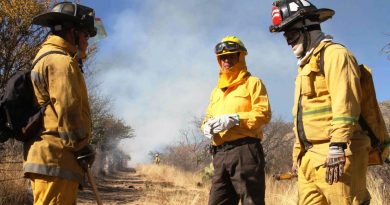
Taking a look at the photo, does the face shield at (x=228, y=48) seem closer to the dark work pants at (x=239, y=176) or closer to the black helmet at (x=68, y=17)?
the dark work pants at (x=239, y=176)

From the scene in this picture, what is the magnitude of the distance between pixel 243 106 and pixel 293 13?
130 centimetres

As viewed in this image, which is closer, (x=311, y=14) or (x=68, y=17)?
(x=68, y=17)

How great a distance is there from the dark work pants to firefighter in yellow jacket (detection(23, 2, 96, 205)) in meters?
1.65

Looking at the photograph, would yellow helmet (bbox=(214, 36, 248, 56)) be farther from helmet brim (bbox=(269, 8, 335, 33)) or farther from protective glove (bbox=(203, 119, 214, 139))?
helmet brim (bbox=(269, 8, 335, 33))

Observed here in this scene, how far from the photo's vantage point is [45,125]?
344cm

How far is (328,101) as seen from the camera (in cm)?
361

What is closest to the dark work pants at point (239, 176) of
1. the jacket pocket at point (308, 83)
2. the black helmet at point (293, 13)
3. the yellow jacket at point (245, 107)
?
the yellow jacket at point (245, 107)

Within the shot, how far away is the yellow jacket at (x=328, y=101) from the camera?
132 inches

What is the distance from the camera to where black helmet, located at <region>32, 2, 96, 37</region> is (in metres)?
3.75

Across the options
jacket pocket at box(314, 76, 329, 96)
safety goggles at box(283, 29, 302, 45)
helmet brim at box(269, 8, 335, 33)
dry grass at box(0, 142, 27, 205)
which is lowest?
dry grass at box(0, 142, 27, 205)

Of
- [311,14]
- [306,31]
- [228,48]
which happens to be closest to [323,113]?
[306,31]

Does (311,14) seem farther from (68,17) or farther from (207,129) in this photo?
(68,17)

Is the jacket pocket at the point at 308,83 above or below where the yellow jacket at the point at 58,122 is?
above

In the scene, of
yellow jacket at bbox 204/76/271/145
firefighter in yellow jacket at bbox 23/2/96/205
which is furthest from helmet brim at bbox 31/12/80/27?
yellow jacket at bbox 204/76/271/145
